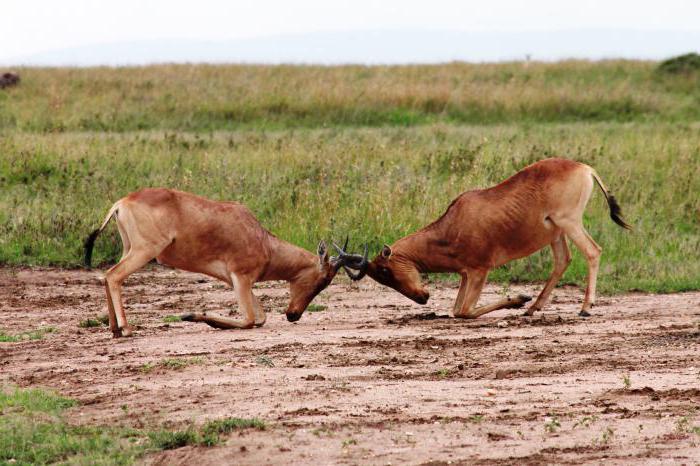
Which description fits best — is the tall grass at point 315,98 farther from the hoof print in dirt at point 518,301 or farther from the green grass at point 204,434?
the green grass at point 204,434

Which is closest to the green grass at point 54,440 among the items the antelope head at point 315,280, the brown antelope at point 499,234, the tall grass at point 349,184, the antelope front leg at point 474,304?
the antelope head at point 315,280

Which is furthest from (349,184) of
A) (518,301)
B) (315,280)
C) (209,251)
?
(209,251)

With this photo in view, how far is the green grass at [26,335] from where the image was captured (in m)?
11.4

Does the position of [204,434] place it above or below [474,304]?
above

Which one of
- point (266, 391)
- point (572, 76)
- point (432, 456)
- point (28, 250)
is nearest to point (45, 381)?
point (266, 391)

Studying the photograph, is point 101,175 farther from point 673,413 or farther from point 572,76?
point 572,76

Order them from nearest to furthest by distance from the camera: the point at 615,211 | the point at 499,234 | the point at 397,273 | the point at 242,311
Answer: the point at 242,311, the point at 499,234, the point at 397,273, the point at 615,211

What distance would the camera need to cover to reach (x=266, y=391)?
8523 mm

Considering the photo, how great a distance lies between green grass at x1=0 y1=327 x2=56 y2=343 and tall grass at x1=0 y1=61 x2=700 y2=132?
599 inches

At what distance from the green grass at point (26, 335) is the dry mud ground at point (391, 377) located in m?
0.16

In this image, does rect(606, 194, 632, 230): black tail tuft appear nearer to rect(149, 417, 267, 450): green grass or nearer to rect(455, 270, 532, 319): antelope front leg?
rect(455, 270, 532, 319): antelope front leg

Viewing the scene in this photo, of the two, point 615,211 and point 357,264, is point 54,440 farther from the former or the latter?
point 615,211

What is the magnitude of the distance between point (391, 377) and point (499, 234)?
12.7 ft

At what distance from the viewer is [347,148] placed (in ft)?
69.3
